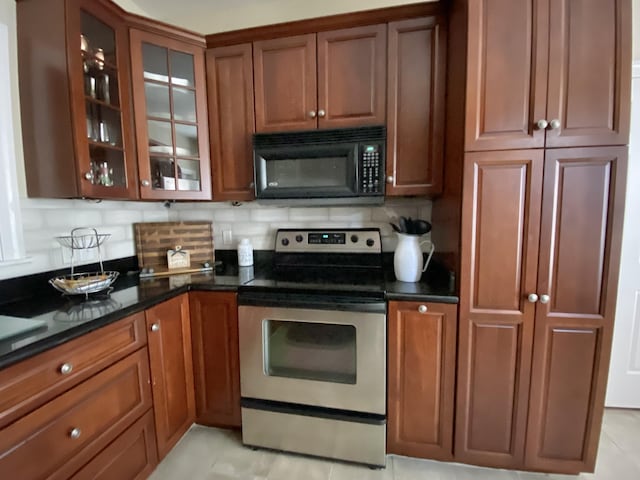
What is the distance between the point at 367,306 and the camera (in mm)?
1432

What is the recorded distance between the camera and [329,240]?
2.03 m

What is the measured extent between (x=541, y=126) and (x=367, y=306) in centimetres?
107

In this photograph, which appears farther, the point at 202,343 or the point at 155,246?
the point at 155,246

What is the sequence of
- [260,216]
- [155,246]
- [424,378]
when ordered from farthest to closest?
[260,216] < [155,246] < [424,378]

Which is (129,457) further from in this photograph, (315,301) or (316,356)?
(315,301)

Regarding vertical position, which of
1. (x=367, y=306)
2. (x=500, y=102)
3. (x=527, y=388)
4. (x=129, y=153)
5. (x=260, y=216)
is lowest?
(x=527, y=388)

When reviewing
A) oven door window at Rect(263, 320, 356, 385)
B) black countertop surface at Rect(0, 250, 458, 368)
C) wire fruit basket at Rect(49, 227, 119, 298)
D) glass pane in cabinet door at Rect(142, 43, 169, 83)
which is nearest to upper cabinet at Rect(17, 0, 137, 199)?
glass pane in cabinet door at Rect(142, 43, 169, 83)

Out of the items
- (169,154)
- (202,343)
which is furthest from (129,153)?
(202,343)

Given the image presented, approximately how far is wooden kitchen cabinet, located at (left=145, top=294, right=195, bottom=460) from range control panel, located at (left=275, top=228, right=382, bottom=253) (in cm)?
75

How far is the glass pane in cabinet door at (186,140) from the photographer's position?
1793 millimetres

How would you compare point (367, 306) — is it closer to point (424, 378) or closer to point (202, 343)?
point (424, 378)

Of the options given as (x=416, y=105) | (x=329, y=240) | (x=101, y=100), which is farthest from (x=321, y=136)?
(x=101, y=100)

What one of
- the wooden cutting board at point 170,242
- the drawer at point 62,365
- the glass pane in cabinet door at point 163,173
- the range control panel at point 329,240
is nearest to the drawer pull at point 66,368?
the drawer at point 62,365

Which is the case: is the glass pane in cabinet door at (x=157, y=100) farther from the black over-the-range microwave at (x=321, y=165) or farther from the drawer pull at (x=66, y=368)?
the drawer pull at (x=66, y=368)
